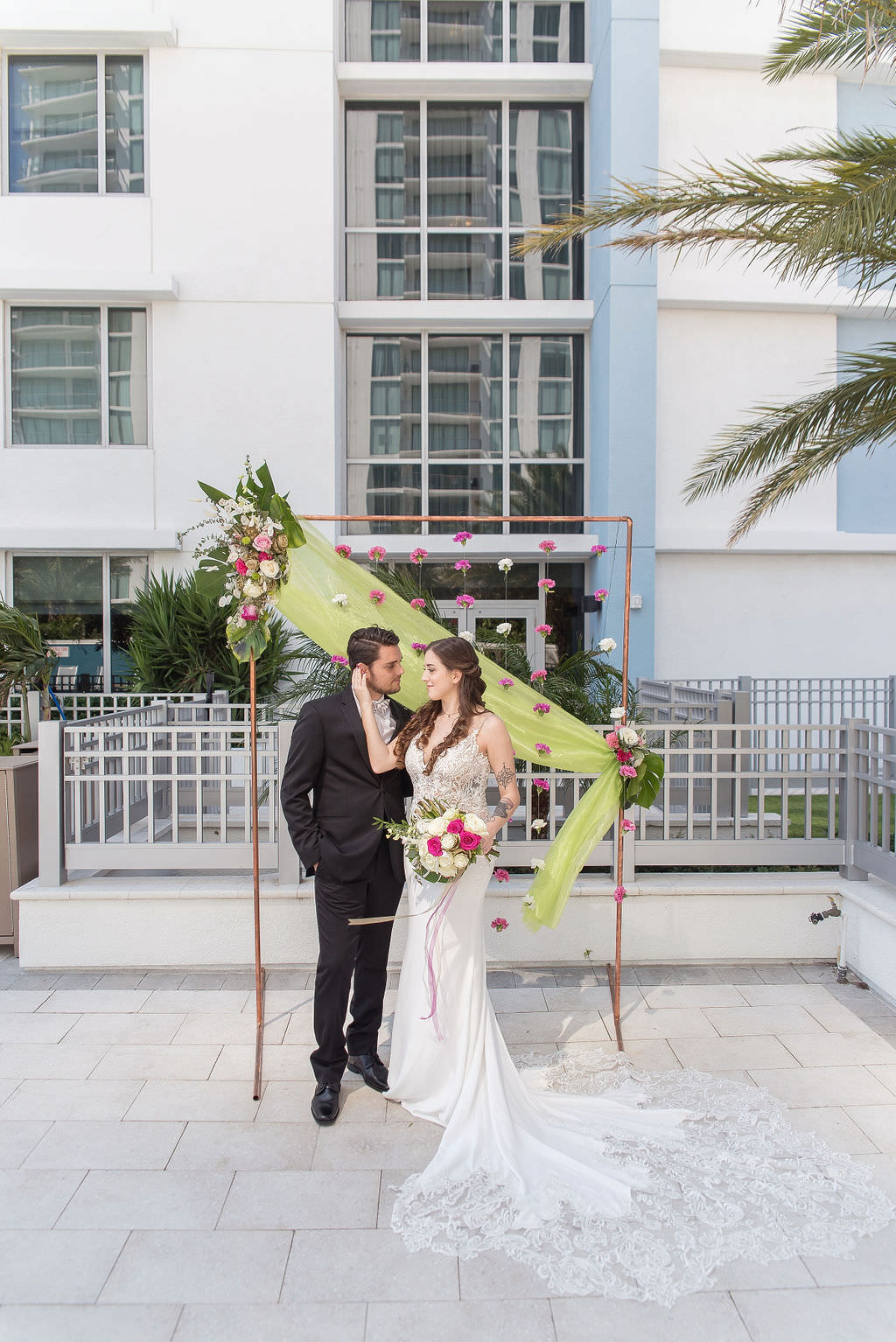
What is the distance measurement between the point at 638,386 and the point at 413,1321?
10923mm

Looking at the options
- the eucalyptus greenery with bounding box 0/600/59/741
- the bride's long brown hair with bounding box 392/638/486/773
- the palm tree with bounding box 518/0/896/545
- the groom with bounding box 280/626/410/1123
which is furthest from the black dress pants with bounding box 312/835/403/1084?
the eucalyptus greenery with bounding box 0/600/59/741

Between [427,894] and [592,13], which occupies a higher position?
[592,13]

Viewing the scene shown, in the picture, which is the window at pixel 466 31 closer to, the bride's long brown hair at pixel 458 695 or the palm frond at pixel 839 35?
the palm frond at pixel 839 35

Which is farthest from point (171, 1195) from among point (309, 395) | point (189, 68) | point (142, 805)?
point (189, 68)

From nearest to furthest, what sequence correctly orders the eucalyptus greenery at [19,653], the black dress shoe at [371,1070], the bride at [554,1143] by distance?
the bride at [554,1143]
the black dress shoe at [371,1070]
the eucalyptus greenery at [19,653]

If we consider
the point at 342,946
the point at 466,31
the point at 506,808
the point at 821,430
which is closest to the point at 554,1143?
the point at 342,946

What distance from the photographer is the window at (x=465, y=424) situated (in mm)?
12422

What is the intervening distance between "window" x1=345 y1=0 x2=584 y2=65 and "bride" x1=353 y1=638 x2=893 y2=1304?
11933 millimetres

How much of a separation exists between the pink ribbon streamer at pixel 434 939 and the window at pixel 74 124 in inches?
442

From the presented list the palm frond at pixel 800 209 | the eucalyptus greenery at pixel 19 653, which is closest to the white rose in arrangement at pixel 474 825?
the palm frond at pixel 800 209

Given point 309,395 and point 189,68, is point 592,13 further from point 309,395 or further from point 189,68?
point 309,395

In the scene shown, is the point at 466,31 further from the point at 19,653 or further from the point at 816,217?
the point at 19,653

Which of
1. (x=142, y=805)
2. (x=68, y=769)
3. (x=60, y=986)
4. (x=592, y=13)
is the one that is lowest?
(x=60, y=986)

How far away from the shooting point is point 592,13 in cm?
1212
